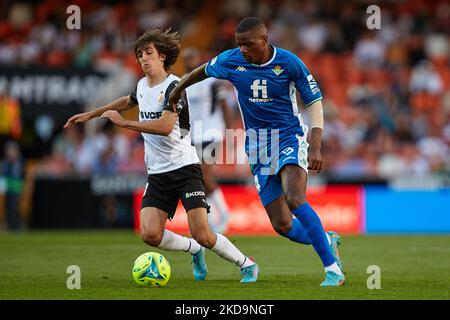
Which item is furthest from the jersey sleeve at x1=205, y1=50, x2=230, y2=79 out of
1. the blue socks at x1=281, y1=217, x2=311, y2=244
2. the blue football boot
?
the blue football boot

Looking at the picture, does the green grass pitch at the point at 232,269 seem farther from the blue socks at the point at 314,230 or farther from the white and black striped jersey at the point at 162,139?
the white and black striped jersey at the point at 162,139

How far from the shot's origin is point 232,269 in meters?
11.0

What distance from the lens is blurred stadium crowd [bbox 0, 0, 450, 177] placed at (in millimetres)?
21047

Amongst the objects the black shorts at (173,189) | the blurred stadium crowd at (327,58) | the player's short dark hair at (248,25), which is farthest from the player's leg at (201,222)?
the blurred stadium crowd at (327,58)

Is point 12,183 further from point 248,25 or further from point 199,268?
point 248,25

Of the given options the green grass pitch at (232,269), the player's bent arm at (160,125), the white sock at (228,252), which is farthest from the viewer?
the white sock at (228,252)

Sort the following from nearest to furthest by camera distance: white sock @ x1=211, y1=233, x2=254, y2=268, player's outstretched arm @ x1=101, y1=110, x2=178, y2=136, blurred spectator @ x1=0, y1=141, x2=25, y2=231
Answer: player's outstretched arm @ x1=101, y1=110, x2=178, y2=136 → white sock @ x1=211, y1=233, x2=254, y2=268 → blurred spectator @ x1=0, y1=141, x2=25, y2=231

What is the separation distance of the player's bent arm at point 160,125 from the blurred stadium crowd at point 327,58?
10464 mm

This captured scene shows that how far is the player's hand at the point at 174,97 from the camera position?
928cm

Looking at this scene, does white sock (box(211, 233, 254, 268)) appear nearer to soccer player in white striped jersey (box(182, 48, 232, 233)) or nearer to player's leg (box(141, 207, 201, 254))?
player's leg (box(141, 207, 201, 254))

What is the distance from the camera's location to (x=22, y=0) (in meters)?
26.0

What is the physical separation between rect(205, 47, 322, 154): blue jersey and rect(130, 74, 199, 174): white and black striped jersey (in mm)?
498

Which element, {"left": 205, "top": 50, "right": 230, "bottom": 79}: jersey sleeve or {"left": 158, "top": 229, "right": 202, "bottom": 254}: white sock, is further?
{"left": 158, "top": 229, "right": 202, "bottom": 254}: white sock

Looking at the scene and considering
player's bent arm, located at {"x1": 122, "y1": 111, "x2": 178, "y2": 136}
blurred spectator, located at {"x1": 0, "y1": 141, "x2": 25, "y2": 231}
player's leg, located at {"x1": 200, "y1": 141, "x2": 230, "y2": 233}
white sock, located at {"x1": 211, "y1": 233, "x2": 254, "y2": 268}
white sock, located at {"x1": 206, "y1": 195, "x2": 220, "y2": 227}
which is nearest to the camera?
player's bent arm, located at {"x1": 122, "y1": 111, "x2": 178, "y2": 136}
